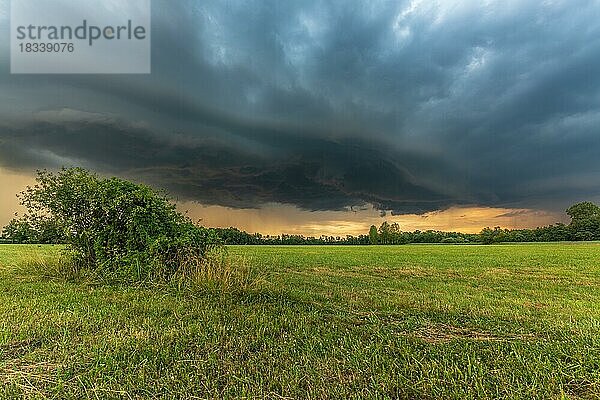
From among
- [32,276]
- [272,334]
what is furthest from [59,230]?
[272,334]

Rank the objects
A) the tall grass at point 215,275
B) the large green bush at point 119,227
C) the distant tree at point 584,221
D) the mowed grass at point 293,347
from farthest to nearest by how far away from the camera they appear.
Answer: the distant tree at point 584,221
the large green bush at point 119,227
the tall grass at point 215,275
the mowed grass at point 293,347

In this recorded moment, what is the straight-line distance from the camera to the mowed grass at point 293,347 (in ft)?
12.7

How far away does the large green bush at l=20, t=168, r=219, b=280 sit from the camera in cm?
1105

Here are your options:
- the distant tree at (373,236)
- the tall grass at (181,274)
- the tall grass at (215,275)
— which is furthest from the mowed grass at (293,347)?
the distant tree at (373,236)

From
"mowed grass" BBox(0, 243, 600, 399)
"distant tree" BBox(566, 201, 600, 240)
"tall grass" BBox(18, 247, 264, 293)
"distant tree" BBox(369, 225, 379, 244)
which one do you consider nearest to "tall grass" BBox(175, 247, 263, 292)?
"tall grass" BBox(18, 247, 264, 293)

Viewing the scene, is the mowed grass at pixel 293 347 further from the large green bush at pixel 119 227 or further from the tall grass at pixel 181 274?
the large green bush at pixel 119 227

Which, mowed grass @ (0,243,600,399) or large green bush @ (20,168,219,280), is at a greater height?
large green bush @ (20,168,219,280)

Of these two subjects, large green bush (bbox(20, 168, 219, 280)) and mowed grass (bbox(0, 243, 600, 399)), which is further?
large green bush (bbox(20, 168, 219, 280))

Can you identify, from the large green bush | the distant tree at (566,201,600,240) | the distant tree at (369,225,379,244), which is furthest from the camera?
the distant tree at (369,225,379,244)

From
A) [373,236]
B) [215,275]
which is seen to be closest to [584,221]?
[373,236]

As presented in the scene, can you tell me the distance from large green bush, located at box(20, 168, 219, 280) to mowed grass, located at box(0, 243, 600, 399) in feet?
7.83

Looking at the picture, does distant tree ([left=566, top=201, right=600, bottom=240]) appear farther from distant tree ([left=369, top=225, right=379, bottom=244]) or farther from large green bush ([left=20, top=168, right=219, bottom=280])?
large green bush ([left=20, top=168, right=219, bottom=280])

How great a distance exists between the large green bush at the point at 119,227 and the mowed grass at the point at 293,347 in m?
2.39

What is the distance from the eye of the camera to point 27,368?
4.41 metres
